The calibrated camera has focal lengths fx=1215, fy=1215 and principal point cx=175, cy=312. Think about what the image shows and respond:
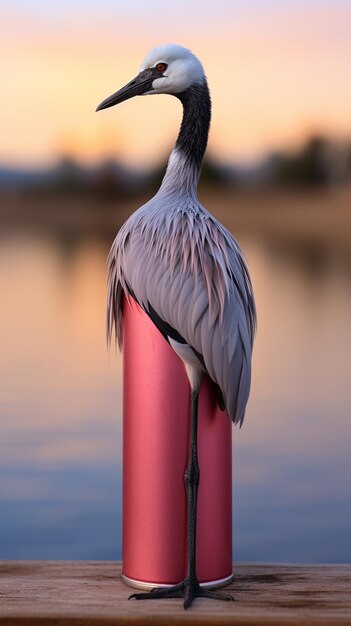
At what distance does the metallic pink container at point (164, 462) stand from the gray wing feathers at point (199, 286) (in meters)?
0.10

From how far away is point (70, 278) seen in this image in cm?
1440

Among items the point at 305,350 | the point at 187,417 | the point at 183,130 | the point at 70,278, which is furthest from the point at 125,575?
the point at 70,278

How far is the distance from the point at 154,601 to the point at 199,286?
870 mm

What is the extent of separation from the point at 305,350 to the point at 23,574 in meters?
5.56

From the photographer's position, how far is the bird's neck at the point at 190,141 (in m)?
3.46

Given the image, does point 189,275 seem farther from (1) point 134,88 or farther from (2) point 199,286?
(1) point 134,88

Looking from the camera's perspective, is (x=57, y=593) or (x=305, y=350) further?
(x=305, y=350)

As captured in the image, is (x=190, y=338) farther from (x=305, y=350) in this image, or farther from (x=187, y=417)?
(x=305, y=350)

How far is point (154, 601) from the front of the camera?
10.9 feet

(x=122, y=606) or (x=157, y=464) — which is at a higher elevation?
(x=157, y=464)

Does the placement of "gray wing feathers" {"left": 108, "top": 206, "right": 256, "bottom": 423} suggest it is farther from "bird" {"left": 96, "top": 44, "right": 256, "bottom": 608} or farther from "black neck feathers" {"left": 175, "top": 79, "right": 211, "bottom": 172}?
"black neck feathers" {"left": 175, "top": 79, "right": 211, "bottom": 172}

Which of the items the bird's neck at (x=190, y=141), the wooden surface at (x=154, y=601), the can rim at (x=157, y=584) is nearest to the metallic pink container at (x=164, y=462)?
the can rim at (x=157, y=584)

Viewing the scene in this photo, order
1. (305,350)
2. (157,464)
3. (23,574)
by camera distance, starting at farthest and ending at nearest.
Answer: (305,350)
(23,574)
(157,464)

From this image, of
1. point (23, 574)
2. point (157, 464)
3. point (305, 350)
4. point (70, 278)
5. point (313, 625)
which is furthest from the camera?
point (70, 278)
